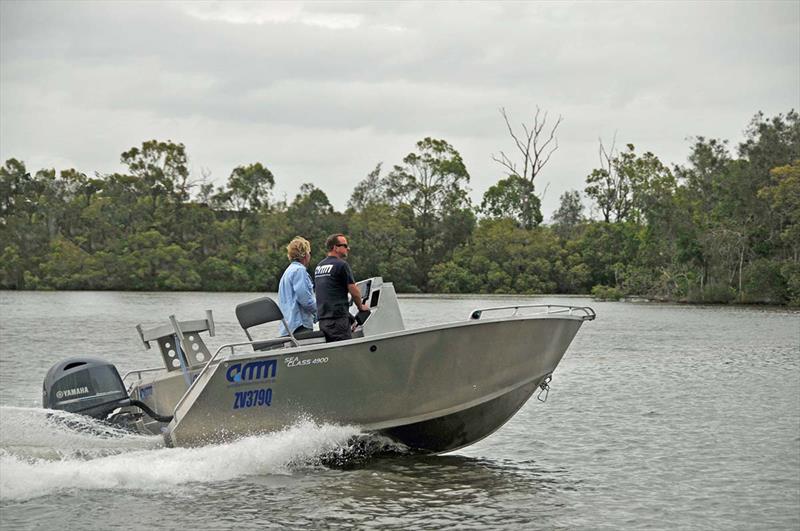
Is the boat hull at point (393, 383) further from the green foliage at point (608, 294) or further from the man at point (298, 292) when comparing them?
the green foliage at point (608, 294)

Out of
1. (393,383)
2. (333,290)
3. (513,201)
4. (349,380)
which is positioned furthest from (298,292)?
(513,201)

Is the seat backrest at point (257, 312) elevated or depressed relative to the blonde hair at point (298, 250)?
depressed

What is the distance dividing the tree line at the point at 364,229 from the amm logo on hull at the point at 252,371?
63167 millimetres

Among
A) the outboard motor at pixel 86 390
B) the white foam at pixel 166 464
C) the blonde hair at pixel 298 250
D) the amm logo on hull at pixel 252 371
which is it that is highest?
the blonde hair at pixel 298 250

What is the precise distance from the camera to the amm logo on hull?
31.7 ft

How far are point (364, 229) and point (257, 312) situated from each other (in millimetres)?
80881

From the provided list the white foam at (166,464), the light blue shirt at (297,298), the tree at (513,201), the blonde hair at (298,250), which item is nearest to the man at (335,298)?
the light blue shirt at (297,298)

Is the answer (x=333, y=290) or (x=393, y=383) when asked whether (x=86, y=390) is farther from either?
(x=393, y=383)

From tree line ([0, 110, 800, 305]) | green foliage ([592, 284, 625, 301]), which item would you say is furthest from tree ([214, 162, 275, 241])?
green foliage ([592, 284, 625, 301])

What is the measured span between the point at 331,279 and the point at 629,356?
693 inches

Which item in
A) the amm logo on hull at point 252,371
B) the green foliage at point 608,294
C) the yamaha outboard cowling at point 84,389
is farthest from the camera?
the green foliage at point 608,294

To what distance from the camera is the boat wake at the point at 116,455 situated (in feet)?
30.9

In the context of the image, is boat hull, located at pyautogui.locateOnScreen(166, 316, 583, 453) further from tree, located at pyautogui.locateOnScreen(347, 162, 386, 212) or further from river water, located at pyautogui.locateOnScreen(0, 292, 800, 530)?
tree, located at pyautogui.locateOnScreen(347, 162, 386, 212)

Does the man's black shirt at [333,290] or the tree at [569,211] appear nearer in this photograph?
the man's black shirt at [333,290]
